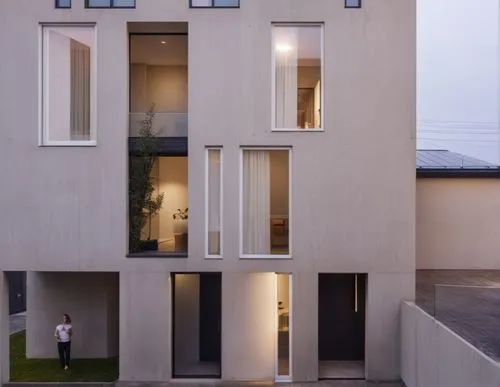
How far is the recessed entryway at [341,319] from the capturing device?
11.2 m

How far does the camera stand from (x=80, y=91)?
10.4 m

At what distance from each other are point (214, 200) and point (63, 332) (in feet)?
16.0

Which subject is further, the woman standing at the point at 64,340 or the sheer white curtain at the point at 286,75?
the woman standing at the point at 64,340

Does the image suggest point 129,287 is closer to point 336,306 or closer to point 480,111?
point 336,306

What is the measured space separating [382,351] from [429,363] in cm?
223

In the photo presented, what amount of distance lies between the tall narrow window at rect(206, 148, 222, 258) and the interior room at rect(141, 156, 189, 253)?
2.43 feet

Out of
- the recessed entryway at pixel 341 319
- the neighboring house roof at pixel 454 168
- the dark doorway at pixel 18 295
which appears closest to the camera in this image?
the recessed entryway at pixel 341 319

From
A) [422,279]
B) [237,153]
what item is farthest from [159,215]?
[422,279]

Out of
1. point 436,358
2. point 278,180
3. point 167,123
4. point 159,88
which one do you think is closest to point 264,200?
point 278,180

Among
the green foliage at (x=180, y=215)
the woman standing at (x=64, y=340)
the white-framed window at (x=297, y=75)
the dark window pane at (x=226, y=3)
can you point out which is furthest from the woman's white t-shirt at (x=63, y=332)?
the dark window pane at (x=226, y=3)

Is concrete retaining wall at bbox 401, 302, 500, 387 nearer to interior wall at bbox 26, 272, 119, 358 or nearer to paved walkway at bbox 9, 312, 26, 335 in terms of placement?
interior wall at bbox 26, 272, 119, 358

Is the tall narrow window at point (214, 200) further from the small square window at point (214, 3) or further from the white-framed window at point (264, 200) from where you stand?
the small square window at point (214, 3)

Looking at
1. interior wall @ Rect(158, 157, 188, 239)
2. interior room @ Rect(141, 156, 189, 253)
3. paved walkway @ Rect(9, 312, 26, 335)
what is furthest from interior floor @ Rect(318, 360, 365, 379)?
paved walkway @ Rect(9, 312, 26, 335)

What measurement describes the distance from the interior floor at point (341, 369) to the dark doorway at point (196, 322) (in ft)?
7.88
